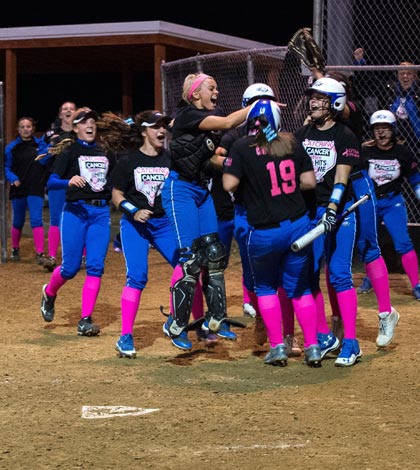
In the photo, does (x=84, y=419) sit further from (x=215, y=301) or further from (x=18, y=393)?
(x=215, y=301)

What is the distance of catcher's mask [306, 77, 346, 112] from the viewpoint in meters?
7.23

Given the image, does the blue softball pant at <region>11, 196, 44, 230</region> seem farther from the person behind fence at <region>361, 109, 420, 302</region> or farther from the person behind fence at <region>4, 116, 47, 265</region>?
the person behind fence at <region>361, 109, 420, 302</region>

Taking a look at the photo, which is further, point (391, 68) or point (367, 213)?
point (391, 68)

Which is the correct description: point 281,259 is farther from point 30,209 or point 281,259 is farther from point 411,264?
point 30,209

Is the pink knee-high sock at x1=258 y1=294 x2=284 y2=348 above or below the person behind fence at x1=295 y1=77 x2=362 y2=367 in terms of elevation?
below

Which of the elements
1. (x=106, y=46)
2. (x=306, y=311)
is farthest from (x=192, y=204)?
(x=106, y=46)

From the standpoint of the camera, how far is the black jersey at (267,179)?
683 centimetres

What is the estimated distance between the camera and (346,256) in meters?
7.31

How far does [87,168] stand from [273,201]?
2508 millimetres

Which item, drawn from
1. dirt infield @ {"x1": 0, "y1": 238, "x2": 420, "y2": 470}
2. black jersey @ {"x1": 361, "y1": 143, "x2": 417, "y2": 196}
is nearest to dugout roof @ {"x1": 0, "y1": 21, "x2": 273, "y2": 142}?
black jersey @ {"x1": 361, "y1": 143, "x2": 417, "y2": 196}

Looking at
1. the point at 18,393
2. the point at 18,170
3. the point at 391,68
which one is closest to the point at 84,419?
the point at 18,393

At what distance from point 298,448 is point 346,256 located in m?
2.35

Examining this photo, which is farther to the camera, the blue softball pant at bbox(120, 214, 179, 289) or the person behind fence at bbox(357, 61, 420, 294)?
the person behind fence at bbox(357, 61, 420, 294)

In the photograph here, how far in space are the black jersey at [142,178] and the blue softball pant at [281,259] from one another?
1.11 metres
